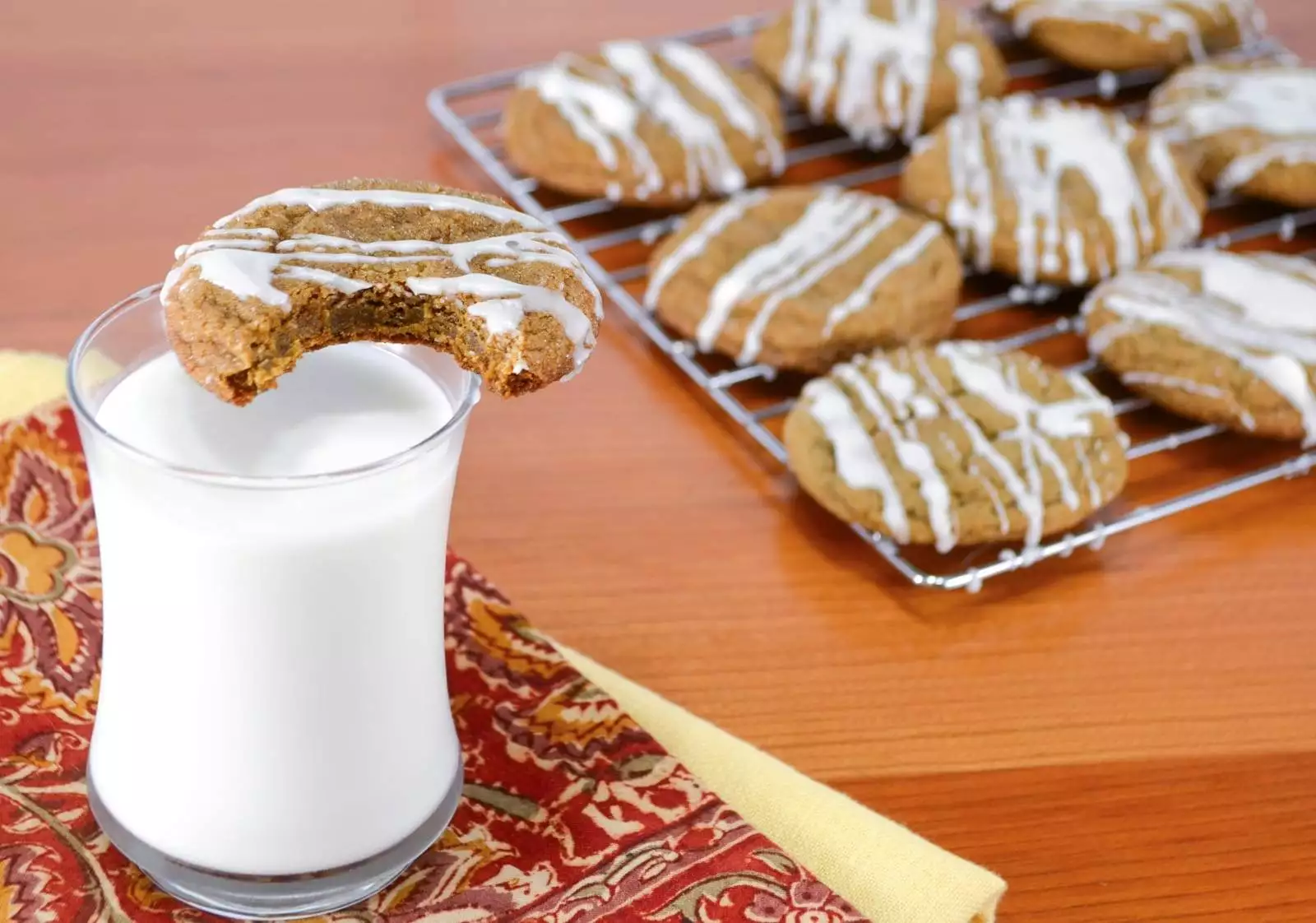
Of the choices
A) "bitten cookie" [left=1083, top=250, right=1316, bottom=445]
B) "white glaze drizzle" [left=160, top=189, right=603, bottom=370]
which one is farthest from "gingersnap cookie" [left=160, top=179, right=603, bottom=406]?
"bitten cookie" [left=1083, top=250, right=1316, bottom=445]

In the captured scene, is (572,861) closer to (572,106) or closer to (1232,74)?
(572,106)

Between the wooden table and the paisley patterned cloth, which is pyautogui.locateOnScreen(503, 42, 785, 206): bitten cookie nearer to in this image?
the wooden table

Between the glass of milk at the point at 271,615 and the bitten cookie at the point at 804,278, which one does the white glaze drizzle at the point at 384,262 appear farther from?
the bitten cookie at the point at 804,278

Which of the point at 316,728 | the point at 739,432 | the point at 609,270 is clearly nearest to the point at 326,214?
the point at 316,728

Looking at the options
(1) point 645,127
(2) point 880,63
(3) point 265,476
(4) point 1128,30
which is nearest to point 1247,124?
(4) point 1128,30

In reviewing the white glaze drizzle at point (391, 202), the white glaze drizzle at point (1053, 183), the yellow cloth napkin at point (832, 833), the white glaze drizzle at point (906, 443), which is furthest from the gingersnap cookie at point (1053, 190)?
the white glaze drizzle at point (391, 202)
